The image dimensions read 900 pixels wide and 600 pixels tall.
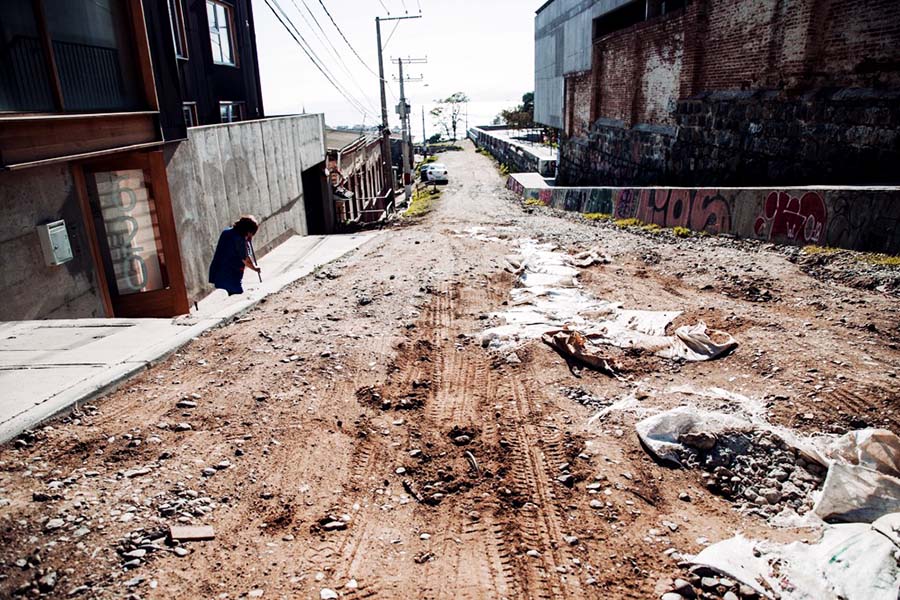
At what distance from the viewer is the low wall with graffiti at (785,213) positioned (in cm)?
817

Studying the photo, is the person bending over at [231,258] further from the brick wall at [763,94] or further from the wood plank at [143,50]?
the brick wall at [763,94]

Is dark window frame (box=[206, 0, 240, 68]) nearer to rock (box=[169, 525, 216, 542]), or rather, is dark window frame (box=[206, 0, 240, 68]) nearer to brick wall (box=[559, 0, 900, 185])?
brick wall (box=[559, 0, 900, 185])

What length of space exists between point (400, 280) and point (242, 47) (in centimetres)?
1406

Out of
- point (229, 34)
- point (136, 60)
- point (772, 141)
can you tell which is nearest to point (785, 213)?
point (772, 141)

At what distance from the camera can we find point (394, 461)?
13.7 ft

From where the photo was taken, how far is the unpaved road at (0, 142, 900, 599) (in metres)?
3.02

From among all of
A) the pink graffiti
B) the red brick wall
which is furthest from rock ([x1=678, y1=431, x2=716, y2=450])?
the red brick wall

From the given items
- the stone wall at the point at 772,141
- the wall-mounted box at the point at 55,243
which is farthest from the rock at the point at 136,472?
the stone wall at the point at 772,141

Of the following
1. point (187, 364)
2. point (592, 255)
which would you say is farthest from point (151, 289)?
point (592, 255)

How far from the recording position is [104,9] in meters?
8.10

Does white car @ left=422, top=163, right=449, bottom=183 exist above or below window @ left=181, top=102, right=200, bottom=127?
below

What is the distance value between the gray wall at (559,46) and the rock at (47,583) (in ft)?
73.5

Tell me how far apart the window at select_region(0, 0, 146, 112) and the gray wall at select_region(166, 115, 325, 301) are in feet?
4.55

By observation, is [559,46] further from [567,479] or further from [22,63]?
[567,479]
